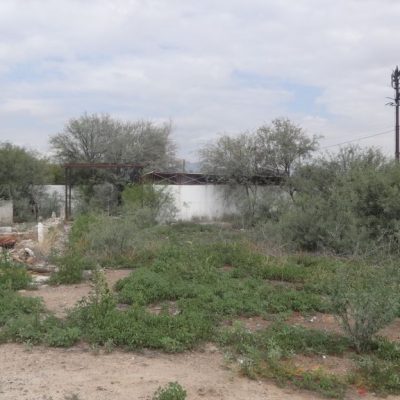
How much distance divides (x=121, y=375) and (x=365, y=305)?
8.55ft

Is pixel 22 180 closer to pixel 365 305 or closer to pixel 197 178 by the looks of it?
pixel 197 178

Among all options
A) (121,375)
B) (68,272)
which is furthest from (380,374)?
(68,272)

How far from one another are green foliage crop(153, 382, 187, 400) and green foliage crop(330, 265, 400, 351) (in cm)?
226

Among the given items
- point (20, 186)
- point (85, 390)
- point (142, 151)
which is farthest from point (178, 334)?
point (142, 151)

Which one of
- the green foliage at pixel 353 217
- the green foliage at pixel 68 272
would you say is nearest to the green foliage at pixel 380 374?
the green foliage at pixel 68 272

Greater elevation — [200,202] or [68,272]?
[200,202]

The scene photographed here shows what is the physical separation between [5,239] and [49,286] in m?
5.89

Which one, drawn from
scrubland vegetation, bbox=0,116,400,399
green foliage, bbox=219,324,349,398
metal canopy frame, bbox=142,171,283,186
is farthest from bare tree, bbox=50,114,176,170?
green foliage, bbox=219,324,349,398

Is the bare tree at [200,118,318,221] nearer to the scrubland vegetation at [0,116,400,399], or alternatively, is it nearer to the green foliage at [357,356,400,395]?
the scrubland vegetation at [0,116,400,399]

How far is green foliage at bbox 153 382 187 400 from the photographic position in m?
4.33

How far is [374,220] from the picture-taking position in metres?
13.8

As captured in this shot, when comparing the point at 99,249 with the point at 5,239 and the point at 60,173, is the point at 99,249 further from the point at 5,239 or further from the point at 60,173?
the point at 60,173

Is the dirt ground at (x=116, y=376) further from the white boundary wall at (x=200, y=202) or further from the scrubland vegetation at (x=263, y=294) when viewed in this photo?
the white boundary wall at (x=200, y=202)

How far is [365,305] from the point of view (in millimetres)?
5848
